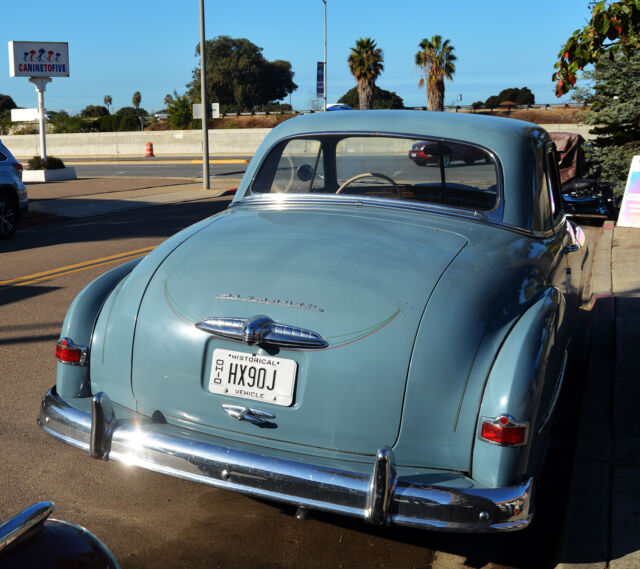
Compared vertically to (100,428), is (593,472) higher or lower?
lower

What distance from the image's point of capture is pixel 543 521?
3.61 m

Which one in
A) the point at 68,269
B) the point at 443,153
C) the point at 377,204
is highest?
the point at 443,153

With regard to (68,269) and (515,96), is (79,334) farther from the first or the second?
(515,96)

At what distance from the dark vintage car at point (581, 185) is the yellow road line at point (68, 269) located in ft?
20.3

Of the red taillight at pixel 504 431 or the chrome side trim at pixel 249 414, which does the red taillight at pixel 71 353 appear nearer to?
the chrome side trim at pixel 249 414

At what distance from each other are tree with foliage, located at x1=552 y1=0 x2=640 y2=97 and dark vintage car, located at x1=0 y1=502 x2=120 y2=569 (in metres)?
5.99

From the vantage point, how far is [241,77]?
8819 centimetres

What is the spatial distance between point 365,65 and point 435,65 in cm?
536

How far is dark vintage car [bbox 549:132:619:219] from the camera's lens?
13312 millimetres

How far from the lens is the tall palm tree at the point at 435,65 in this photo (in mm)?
52031

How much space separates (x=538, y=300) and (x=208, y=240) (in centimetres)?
156

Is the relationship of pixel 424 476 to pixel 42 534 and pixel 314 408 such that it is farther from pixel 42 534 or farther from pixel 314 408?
pixel 42 534

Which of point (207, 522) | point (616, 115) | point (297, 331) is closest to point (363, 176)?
point (297, 331)

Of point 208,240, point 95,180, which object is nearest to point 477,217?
point 208,240
